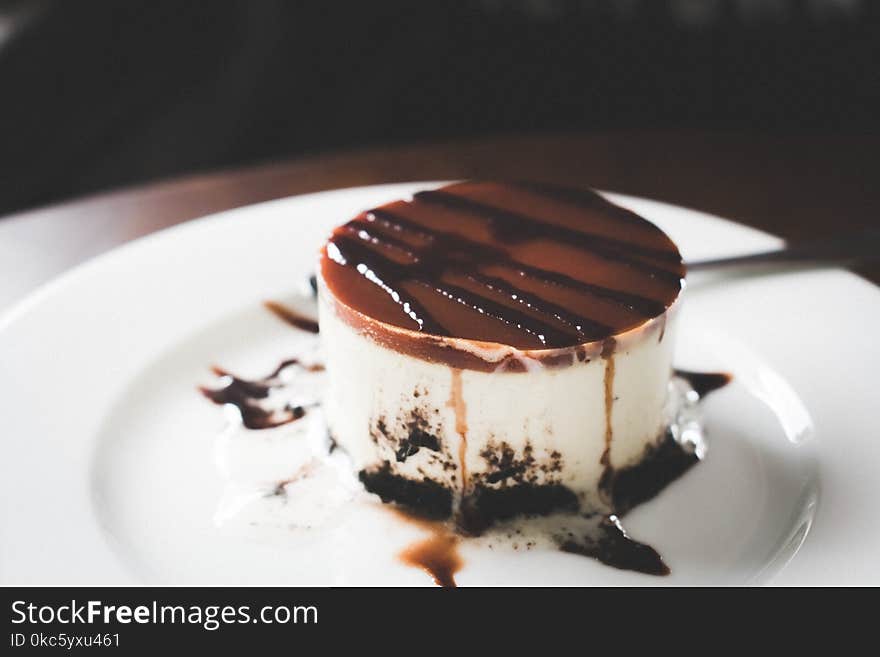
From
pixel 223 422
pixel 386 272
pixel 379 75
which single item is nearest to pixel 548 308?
pixel 386 272

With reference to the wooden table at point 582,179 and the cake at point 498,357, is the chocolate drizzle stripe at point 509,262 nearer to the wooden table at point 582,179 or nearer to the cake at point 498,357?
the cake at point 498,357

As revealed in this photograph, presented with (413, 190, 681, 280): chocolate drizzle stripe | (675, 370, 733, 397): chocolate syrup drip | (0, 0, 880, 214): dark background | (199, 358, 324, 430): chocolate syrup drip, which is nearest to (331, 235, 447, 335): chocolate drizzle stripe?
→ (413, 190, 681, 280): chocolate drizzle stripe

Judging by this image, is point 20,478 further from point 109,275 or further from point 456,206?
point 456,206

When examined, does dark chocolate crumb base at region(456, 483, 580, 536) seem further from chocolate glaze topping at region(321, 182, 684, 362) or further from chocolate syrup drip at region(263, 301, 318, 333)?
chocolate syrup drip at region(263, 301, 318, 333)

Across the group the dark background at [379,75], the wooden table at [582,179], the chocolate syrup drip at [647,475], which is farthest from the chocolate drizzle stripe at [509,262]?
the dark background at [379,75]

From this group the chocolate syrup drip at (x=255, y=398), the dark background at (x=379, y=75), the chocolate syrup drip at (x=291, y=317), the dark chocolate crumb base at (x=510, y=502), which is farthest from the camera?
the dark background at (x=379, y=75)

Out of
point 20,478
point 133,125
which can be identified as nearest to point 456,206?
point 20,478
